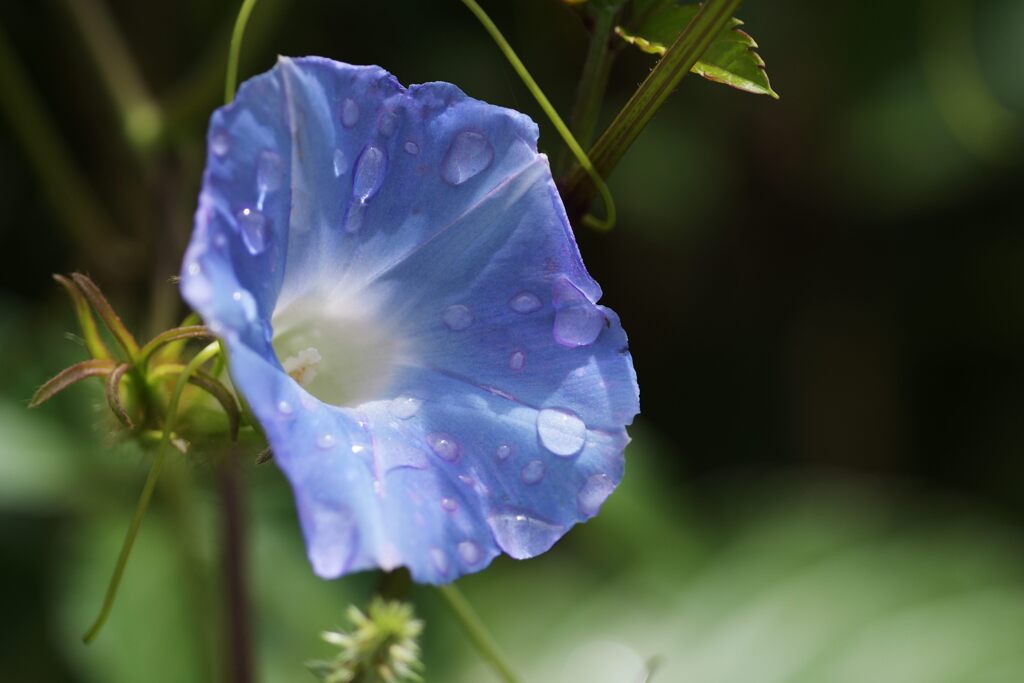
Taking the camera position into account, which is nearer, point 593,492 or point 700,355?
point 593,492

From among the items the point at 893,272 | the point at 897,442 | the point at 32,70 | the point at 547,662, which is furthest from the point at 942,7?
the point at 32,70

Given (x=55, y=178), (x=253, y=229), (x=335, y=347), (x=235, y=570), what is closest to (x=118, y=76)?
(x=55, y=178)

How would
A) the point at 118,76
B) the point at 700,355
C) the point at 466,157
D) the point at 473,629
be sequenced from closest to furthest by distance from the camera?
1. the point at 466,157
2. the point at 473,629
3. the point at 118,76
4. the point at 700,355

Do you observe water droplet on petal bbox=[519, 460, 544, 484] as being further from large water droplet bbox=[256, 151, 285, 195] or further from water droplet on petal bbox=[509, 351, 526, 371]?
large water droplet bbox=[256, 151, 285, 195]

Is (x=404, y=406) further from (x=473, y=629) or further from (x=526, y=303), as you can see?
Answer: (x=473, y=629)

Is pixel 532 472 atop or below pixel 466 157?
below

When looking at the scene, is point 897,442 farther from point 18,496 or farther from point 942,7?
point 18,496

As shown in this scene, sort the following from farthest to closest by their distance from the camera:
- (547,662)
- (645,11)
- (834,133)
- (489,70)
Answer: (834,133)
(489,70)
(547,662)
(645,11)
